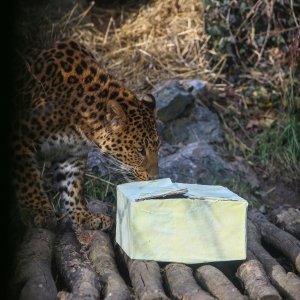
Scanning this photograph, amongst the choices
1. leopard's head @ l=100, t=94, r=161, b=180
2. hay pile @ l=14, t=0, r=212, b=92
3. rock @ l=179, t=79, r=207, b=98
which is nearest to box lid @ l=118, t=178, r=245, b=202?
leopard's head @ l=100, t=94, r=161, b=180

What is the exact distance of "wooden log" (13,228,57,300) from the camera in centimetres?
543

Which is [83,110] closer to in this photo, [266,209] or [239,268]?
[239,268]

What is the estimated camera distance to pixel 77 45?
7289 millimetres

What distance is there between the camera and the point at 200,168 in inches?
349

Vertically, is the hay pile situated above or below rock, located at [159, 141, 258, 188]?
above

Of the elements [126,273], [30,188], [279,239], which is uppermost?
[30,188]

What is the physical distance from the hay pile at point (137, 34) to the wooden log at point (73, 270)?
4.01 meters

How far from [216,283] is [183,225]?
1.73ft

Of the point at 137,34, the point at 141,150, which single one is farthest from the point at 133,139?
the point at 137,34

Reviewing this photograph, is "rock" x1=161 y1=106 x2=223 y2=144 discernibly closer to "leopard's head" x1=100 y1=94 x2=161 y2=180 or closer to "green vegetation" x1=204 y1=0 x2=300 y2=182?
"green vegetation" x1=204 y1=0 x2=300 y2=182

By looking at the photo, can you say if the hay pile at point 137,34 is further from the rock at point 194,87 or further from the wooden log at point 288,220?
the wooden log at point 288,220

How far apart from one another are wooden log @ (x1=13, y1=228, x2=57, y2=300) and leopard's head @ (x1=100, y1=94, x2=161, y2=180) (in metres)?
0.93

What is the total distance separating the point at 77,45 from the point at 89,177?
164 centimetres

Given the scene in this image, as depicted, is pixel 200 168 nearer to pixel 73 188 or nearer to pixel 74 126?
pixel 73 188
